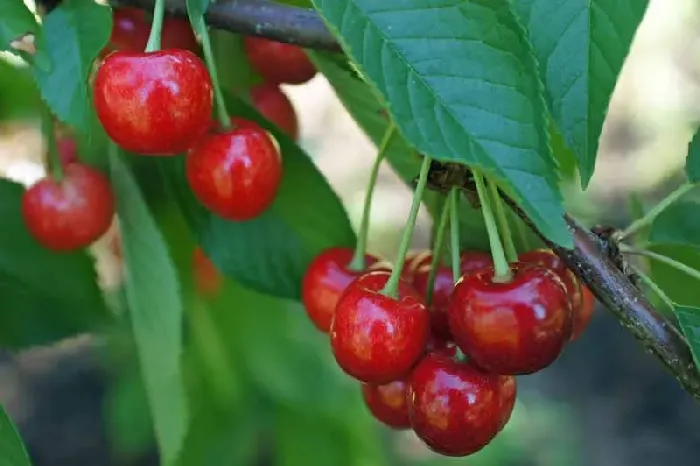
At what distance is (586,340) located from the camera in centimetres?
414

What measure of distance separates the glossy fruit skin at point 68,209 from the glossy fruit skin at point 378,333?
41 centimetres

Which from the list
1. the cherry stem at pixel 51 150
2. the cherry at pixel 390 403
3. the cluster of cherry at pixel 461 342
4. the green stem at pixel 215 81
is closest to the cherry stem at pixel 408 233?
the cluster of cherry at pixel 461 342

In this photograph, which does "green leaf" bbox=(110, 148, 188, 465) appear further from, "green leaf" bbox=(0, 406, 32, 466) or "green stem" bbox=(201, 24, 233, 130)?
"green leaf" bbox=(0, 406, 32, 466)

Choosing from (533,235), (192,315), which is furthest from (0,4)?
(192,315)

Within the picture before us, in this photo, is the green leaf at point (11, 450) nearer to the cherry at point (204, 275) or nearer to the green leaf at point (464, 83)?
the green leaf at point (464, 83)

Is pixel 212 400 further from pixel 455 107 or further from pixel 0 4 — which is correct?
Answer: pixel 455 107

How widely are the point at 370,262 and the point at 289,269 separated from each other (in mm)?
142

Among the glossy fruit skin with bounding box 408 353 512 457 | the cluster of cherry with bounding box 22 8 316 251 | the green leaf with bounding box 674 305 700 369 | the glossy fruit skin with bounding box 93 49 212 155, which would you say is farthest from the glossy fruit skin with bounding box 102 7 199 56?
the green leaf with bounding box 674 305 700 369

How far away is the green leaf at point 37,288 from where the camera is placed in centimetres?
129

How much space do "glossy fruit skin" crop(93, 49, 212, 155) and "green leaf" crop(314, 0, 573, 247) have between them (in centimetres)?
18

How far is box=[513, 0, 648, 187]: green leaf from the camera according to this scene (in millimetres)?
759

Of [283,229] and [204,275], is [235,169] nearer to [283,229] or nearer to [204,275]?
[283,229]

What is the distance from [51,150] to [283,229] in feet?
0.97

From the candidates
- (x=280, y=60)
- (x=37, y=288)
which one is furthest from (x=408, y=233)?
(x=37, y=288)
